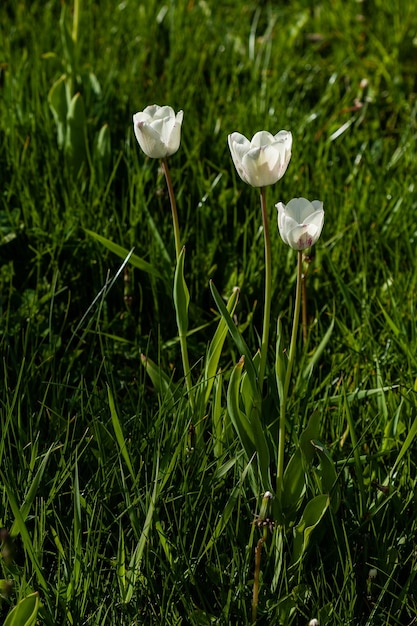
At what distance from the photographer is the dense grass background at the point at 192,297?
1.23m

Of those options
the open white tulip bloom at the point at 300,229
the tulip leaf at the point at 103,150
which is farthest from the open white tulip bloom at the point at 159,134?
the tulip leaf at the point at 103,150

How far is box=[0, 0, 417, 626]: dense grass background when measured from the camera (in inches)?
48.4

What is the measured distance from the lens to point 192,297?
189 cm

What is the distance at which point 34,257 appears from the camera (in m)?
1.91

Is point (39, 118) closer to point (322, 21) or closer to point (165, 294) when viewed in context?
point (165, 294)

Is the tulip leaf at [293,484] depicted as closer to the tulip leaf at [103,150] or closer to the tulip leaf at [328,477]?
the tulip leaf at [328,477]

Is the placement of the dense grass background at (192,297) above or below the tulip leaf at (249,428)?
below

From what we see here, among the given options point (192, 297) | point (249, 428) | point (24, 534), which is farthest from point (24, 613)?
point (192, 297)

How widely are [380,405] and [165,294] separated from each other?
57 centimetres

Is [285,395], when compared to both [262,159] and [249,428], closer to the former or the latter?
[249,428]

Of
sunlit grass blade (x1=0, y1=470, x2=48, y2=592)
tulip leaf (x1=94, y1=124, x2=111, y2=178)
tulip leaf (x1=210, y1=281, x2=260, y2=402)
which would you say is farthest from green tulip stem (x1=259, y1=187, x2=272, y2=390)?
tulip leaf (x1=94, y1=124, x2=111, y2=178)

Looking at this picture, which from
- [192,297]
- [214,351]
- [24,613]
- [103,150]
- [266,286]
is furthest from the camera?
[103,150]

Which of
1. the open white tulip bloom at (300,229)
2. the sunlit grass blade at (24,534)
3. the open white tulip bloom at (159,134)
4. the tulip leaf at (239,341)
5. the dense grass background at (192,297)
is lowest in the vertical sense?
the dense grass background at (192,297)

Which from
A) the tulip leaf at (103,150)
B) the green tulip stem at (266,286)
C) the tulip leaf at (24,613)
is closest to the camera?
the tulip leaf at (24,613)
